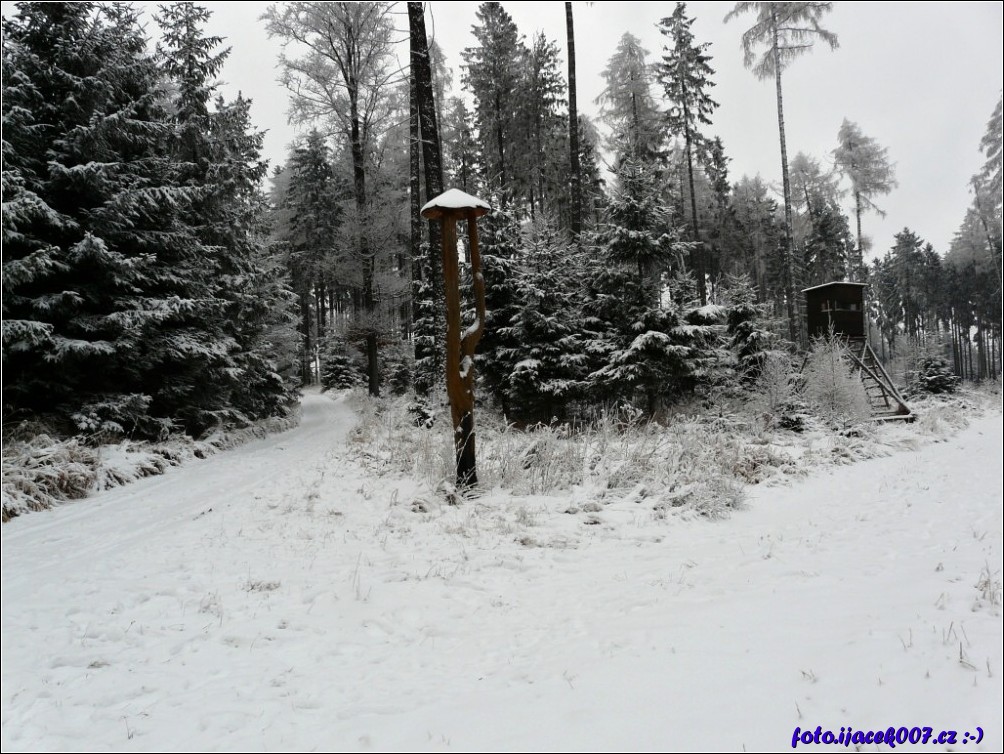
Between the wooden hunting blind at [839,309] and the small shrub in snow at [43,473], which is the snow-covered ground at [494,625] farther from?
the wooden hunting blind at [839,309]

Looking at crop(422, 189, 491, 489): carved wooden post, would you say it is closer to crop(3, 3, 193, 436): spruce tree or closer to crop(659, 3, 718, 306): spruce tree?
crop(3, 3, 193, 436): spruce tree

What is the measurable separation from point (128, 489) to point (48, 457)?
115 cm

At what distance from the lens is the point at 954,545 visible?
16.9 feet

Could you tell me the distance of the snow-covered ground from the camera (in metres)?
2.65

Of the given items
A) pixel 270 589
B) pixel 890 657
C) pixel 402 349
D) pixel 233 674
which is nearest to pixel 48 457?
pixel 270 589

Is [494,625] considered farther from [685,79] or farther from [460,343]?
[685,79]

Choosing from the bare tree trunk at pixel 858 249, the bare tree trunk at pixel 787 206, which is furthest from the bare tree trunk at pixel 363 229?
the bare tree trunk at pixel 858 249

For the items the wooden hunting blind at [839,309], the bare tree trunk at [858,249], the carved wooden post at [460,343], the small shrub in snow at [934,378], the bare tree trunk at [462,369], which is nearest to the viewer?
the carved wooden post at [460,343]

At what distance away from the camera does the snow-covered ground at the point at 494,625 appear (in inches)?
104

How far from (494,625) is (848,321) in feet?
53.8

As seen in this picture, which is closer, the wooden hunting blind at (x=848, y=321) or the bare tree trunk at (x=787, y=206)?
the wooden hunting blind at (x=848, y=321)

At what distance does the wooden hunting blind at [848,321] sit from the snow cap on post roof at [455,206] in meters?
13.2

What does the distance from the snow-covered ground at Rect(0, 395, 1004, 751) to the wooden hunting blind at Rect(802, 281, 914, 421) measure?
1016 cm

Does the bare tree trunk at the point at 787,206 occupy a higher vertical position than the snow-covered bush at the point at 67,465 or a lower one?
higher
